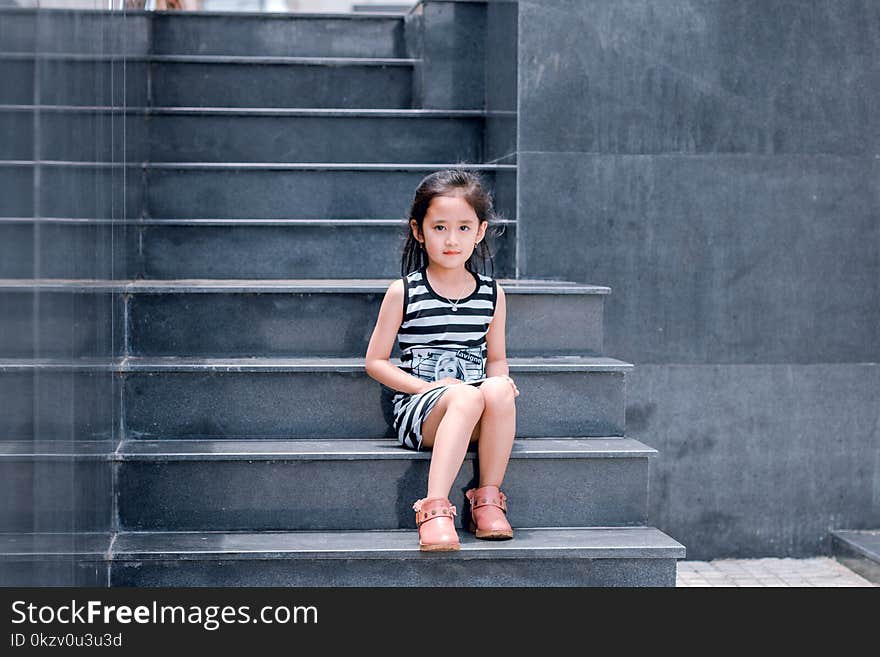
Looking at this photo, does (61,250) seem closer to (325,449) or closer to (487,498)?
(325,449)

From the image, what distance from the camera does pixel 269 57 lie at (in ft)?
17.4

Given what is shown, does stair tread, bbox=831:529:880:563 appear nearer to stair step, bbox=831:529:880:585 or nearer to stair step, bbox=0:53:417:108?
stair step, bbox=831:529:880:585

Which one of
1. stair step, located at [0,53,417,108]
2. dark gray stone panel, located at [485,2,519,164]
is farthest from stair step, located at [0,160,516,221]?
stair step, located at [0,53,417,108]

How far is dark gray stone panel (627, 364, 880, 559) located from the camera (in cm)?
439

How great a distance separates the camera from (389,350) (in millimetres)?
3199

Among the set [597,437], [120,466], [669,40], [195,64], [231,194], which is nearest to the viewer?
[120,466]

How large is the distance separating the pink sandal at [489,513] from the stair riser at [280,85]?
2.76 meters

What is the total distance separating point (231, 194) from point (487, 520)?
2.30m

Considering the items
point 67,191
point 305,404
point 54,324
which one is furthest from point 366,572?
point 67,191

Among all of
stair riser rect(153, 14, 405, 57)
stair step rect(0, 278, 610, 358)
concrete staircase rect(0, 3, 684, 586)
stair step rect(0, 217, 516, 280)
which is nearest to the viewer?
concrete staircase rect(0, 3, 684, 586)

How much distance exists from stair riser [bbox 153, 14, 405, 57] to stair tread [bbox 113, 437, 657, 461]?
107 inches
